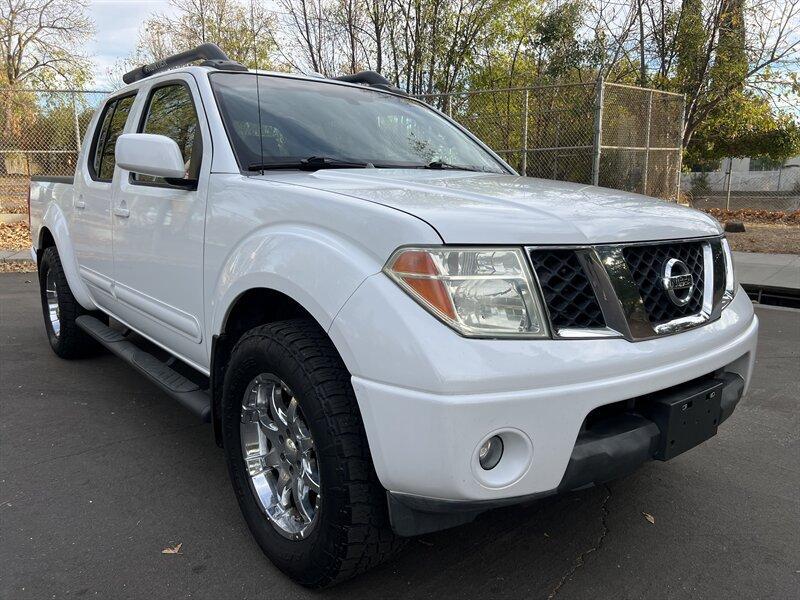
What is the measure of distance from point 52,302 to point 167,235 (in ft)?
8.95

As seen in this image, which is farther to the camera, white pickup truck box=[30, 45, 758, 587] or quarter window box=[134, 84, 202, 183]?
quarter window box=[134, 84, 202, 183]

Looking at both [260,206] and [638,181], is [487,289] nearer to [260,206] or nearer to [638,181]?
[260,206]

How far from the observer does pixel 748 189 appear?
1128 inches

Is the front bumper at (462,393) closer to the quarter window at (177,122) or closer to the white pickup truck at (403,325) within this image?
the white pickup truck at (403,325)

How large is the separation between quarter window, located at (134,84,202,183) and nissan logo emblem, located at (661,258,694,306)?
1.97 meters

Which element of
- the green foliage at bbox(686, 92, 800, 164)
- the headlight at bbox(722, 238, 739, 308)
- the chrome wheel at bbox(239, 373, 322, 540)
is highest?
the green foliage at bbox(686, 92, 800, 164)

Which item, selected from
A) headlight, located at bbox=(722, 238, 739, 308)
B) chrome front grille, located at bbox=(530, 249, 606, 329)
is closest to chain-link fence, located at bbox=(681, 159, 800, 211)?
headlight, located at bbox=(722, 238, 739, 308)

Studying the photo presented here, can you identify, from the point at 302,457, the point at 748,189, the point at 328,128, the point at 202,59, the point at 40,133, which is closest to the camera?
the point at 302,457

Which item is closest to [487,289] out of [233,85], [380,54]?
[233,85]

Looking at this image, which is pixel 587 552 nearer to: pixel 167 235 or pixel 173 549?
pixel 173 549

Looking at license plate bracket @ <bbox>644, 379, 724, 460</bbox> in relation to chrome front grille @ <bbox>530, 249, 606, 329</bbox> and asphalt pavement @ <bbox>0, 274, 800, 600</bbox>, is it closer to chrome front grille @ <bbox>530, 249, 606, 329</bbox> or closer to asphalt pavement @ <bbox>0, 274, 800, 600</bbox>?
chrome front grille @ <bbox>530, 249, 606, 329</bbox>

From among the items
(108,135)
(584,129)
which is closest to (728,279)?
(108,135)

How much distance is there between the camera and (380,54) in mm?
16922

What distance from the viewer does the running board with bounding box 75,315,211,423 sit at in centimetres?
282
